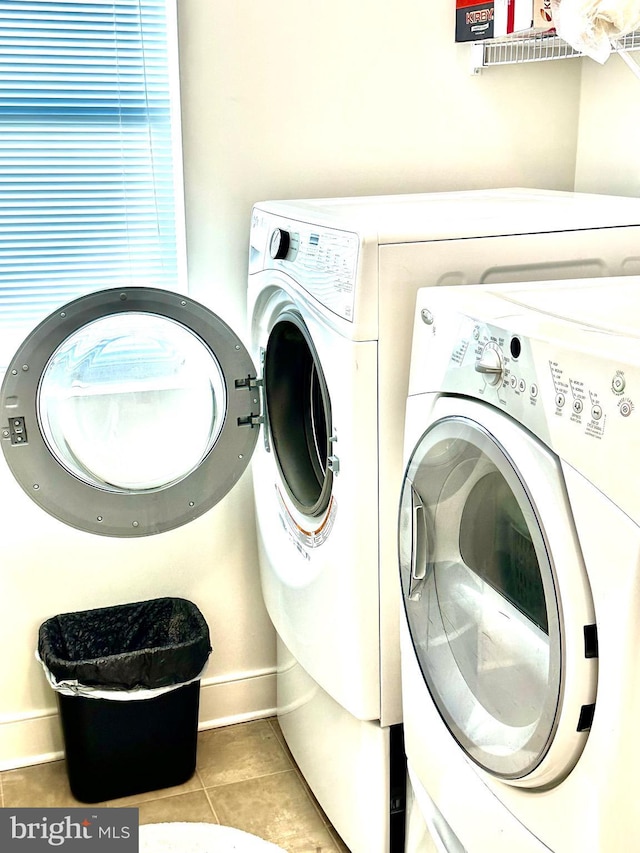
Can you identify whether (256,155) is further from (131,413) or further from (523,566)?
(523,566)

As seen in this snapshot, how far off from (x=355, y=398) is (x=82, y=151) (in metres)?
0.89

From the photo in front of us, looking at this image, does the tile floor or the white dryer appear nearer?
the white dryer

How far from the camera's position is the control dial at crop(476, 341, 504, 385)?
3.66 ft

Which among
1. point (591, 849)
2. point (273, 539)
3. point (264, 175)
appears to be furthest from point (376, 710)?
point (264, 175)

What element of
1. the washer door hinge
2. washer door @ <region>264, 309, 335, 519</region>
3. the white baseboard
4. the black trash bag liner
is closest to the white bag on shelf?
washer door @ <region>264, 309, 335, 519</region>

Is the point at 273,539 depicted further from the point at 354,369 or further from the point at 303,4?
the point at 303,4

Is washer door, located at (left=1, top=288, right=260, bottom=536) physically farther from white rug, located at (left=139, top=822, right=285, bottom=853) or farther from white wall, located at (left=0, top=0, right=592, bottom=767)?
white rug, located at (left=139, top=822, right=285, bottom=853)

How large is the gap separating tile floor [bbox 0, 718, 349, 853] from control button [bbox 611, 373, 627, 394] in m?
1.28

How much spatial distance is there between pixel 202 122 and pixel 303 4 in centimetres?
33

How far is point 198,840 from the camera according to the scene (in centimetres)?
183

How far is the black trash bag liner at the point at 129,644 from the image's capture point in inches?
73.1

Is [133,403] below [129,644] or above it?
above

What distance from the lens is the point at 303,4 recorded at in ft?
6.34

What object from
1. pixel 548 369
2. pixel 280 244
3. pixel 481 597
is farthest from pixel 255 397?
pixel 548 369
